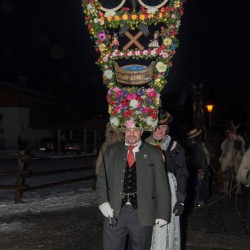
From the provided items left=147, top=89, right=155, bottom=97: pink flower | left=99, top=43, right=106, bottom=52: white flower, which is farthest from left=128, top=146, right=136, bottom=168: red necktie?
left=99, top=43, right=106, bottom=52: white flower

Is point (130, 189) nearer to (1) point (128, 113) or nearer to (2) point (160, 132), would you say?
(1) point (128, 113)

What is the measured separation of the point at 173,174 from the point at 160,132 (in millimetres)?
608

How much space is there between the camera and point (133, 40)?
7422mm

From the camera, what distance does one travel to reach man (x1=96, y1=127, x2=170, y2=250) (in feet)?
13.6

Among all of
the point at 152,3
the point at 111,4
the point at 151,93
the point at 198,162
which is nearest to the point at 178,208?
the point at 151,93

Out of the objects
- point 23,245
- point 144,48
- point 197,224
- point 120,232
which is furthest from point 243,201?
point 120,232

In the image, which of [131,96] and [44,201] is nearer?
[131,96]

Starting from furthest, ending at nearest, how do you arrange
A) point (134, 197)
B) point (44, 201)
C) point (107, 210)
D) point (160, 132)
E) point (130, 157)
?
1. point (44, 201)
2. point (160, 132)
3. point (130, 157)
4. point (134, 197)
5. point (107, 210)

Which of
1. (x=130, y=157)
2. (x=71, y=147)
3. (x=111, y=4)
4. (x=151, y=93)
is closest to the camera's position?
(x=130, y=157)

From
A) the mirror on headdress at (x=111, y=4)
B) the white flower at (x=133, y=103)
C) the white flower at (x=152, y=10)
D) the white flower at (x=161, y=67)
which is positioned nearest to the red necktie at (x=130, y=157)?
the white flower at (x=133, y=103)

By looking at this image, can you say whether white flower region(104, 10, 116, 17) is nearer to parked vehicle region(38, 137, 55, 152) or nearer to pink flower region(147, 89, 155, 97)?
pink flower region(147, 89, 155, 97)

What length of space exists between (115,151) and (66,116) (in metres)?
39.8

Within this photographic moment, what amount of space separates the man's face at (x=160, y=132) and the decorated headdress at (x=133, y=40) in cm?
84

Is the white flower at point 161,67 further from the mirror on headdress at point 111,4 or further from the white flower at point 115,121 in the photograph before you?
the white flower at point 115,121
